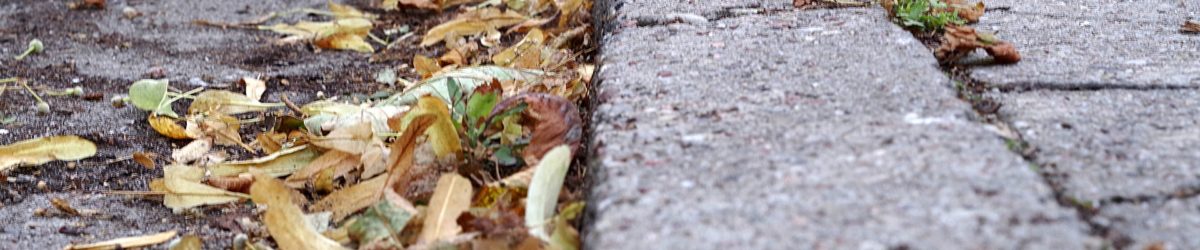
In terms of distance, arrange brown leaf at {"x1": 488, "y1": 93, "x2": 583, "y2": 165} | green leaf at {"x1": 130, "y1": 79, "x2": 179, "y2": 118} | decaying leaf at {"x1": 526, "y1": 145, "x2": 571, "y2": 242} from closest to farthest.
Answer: decaying leaf at {"x1": 526, "y1": 145, "x2": 571, "y2": 242}
brown leaf at {"x1": 488, "y1": 93, "x2": 583, "y2": 165}
green leaf at {"x1": 130, "y1": 79, "x2": 179, "y2": 118}

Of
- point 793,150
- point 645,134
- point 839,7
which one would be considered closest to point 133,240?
point 645,134

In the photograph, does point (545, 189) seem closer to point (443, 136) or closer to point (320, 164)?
point (443, 136)

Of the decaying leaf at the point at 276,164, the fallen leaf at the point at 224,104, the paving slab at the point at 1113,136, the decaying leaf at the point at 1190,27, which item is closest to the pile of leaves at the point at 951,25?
the paving slab at the point at 1113,136

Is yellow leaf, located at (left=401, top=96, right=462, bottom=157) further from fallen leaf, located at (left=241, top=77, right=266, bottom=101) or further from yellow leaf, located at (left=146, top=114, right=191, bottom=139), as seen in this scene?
fallen leaf, located at (left=241, top=77, right=266, bottom=101)

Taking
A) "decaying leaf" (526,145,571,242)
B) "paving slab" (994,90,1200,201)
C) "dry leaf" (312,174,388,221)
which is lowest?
"dry leaf" (312,174,388,221)

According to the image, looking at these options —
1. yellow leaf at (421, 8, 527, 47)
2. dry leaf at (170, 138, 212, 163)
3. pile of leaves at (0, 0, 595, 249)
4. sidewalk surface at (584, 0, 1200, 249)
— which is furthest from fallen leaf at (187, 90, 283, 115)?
sidewalk surface at (584, 0, 1200, 249)

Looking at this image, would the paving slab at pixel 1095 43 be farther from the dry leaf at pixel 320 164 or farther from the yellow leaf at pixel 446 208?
the dry leaf at pixel 320 164

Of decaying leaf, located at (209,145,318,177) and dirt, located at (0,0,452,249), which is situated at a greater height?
decaying leaf, located at (209,145,318,177)
